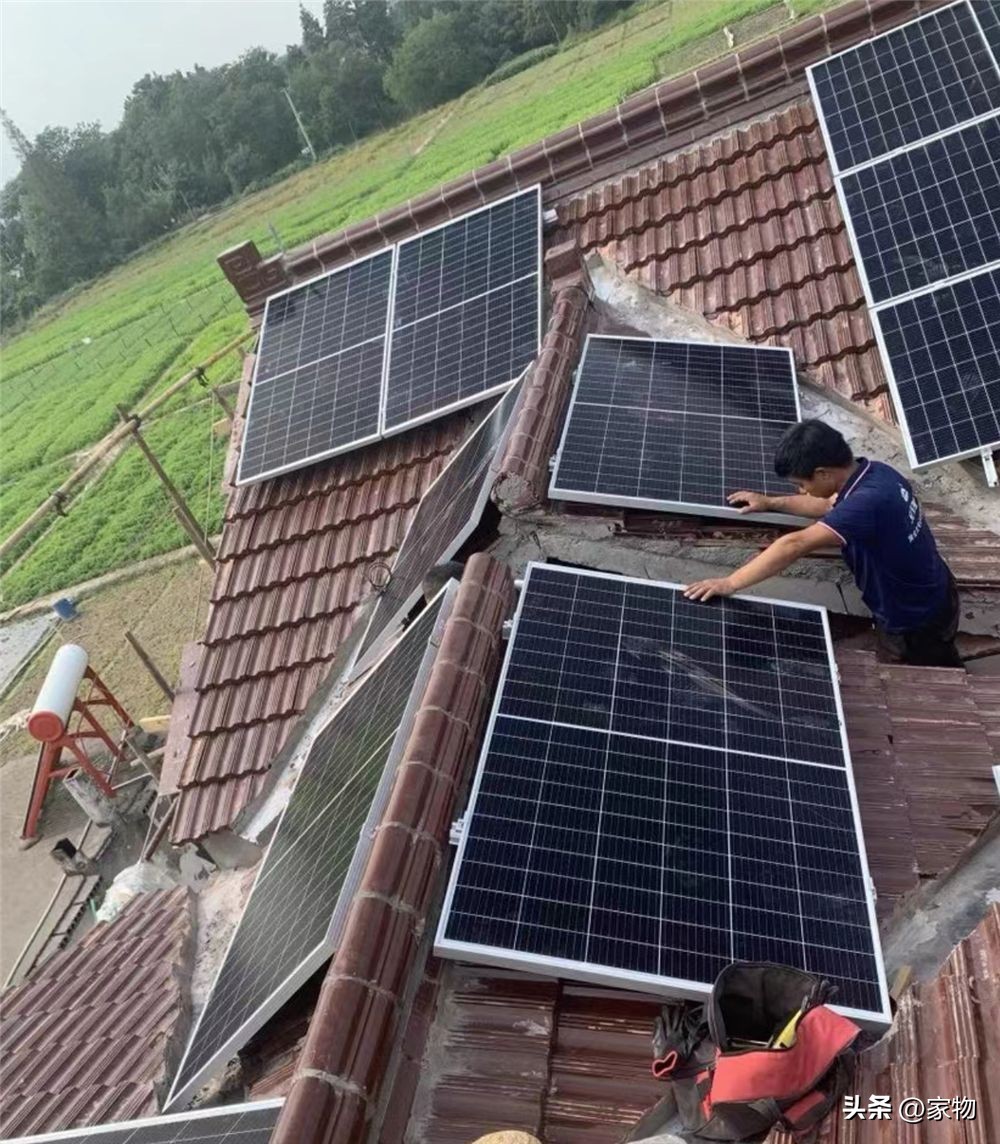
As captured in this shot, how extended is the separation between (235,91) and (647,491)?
9655cm

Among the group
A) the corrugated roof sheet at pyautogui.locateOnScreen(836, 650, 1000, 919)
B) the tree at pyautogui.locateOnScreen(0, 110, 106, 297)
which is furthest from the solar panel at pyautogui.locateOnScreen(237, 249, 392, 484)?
the tree at pyautogui.locateOnScreen(0, 110, 106, 297)

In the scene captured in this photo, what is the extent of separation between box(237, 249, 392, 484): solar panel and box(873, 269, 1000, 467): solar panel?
5248 mm

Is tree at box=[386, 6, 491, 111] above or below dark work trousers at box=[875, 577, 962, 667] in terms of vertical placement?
above

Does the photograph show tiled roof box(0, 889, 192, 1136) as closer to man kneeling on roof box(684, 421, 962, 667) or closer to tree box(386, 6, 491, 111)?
man kneeling on roof box(684, 421, 962, 667)

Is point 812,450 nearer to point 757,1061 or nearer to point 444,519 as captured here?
point 444,519

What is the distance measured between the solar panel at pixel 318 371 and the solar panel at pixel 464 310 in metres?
0.27

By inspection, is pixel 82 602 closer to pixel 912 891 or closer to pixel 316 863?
pixel 316 863

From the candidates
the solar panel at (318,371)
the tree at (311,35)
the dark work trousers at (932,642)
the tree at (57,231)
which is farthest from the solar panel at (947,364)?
the tree at (311,35)

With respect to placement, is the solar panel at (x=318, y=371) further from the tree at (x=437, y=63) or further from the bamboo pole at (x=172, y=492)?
the tree at (x=437, y=63)

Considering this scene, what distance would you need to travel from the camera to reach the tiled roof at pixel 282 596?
8.79m

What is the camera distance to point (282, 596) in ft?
32.1

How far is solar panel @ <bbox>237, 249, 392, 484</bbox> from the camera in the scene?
34.0 ft

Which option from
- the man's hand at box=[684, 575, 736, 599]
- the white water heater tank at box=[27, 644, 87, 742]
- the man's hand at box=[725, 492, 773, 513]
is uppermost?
the man's hand at box=[684, 575, 736, 599]

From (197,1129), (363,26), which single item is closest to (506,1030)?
(197,1129)
